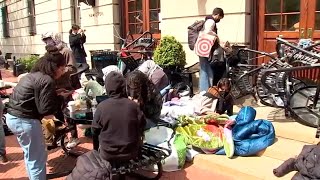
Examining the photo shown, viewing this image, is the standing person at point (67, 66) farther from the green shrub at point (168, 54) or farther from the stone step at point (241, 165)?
the stone step at point (241, 165)

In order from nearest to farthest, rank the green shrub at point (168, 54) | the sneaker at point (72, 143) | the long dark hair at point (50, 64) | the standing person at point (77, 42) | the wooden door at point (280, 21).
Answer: the long dark hair at point (50, 64) < the sneaker at point (72, 143) < the wooden door at point (280, 21) < the green shrub at point (168, 54) < the standing person at point (77, 42)

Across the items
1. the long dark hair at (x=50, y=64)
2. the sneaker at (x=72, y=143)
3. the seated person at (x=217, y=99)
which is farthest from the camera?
the seated person at (x=217, y=99)

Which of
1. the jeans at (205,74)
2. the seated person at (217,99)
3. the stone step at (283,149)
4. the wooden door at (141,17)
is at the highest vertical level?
the wooden door at (141,17)

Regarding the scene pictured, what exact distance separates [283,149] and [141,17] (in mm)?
6715

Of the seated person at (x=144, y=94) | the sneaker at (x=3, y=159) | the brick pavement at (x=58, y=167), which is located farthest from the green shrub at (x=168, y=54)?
the sneaker at (x=3, y=159)

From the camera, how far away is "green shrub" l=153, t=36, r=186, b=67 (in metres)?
7.22

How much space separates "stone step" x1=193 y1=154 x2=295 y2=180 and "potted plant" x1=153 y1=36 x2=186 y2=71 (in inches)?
112

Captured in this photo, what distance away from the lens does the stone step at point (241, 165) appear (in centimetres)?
424

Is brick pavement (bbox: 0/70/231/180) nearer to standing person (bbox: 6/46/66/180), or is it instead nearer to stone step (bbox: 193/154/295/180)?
stone step (bbox: 193/154/295/180)

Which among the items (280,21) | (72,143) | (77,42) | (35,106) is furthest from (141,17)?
(35,106)

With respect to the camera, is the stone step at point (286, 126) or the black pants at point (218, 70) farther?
the black pants at point (218, 70)

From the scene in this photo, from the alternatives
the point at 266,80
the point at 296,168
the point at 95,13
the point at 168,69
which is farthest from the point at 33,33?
the point at 296,168

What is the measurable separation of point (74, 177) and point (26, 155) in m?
0.64

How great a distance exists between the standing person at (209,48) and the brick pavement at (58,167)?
2.26m
